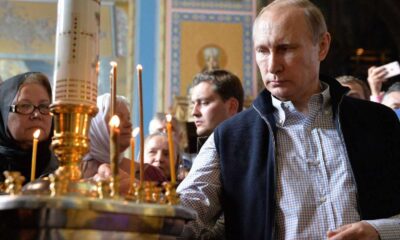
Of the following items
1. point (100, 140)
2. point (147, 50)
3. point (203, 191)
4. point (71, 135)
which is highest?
point (147, 50)

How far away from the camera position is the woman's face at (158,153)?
361cm

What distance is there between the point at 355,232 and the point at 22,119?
1138mm

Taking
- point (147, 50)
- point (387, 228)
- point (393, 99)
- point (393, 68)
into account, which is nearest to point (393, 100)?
point (393, 99)

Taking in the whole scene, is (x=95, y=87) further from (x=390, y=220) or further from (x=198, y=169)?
(x=390, y=220)

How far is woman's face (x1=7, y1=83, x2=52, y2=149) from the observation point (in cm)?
227

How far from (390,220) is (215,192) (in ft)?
1.56

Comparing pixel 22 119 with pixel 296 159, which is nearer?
pixel 296 159

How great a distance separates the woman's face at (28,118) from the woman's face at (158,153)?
4.36 ft

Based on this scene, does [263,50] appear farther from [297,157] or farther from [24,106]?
[24,106]

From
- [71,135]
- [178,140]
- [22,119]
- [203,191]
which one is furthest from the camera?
[178,140]

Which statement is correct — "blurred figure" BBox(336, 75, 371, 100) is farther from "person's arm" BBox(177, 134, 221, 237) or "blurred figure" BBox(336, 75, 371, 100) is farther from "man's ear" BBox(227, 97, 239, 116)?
"person's arm" BBox(177, 134, 221, 237)

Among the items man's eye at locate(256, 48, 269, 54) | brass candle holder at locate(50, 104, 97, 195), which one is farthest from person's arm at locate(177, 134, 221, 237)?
brass candle holder at locate(50, 104, 97, 195)

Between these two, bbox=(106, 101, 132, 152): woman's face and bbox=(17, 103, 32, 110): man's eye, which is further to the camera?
bbox=(106, 101, 132, 152): woman's face

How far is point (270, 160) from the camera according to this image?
1924 millimetres
